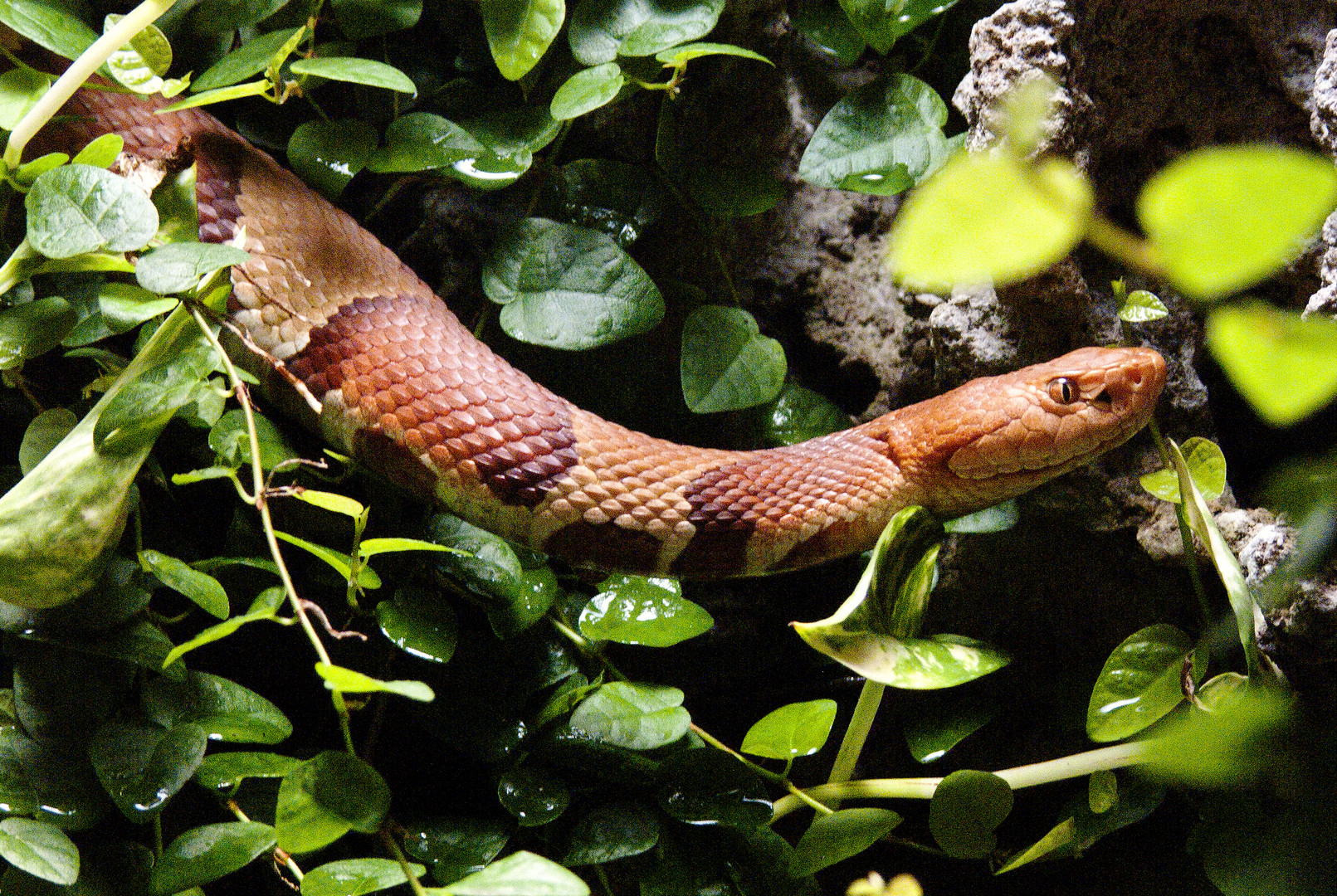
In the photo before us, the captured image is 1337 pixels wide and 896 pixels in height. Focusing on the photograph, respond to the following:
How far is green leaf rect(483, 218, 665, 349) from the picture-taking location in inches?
57.2

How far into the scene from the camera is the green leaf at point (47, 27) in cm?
123

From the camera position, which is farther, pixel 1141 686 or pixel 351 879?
pixel 1141 686

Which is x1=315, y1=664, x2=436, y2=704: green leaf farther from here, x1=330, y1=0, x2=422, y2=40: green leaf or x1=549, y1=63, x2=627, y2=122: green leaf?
x1=330, y1=0, x2=422, y2=40: green leaf

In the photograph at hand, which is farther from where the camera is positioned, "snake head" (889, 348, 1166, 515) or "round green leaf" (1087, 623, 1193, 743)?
"snake head" (889, 348, 1166, 515)

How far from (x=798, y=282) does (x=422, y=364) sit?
73cm

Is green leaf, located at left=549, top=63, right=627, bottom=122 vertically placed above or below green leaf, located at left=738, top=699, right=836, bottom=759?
above

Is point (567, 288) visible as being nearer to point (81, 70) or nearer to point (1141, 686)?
point (81, 70)

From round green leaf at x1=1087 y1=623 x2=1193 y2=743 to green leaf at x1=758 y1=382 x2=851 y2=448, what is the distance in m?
0.61

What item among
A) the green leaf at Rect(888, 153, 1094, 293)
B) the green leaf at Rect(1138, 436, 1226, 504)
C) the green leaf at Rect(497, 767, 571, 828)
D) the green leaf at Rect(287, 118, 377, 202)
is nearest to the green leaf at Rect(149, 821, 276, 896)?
the green leaf at Rect(497, 767, 571, 828)

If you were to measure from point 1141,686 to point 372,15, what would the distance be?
1.45m

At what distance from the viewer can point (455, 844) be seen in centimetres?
124

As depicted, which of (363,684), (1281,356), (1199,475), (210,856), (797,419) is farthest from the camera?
(797,419)

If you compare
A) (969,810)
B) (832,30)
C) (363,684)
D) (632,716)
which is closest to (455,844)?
(632,716)

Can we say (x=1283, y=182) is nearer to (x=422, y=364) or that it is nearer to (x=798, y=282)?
(x=422, y=364)
